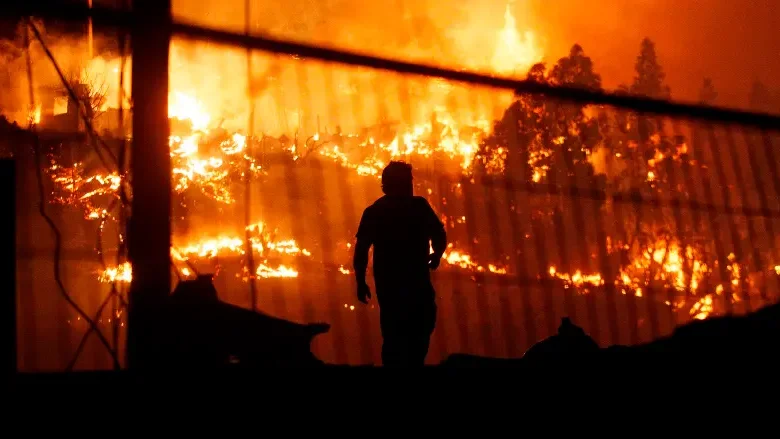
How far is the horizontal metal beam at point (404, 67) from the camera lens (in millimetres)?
2801

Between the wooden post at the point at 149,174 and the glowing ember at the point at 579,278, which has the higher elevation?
the wooden post at the point at 149,174

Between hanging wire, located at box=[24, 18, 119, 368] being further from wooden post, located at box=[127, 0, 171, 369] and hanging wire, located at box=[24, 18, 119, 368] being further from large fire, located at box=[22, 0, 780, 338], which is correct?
wooden post, located at box=[127, 0, 171, 369]

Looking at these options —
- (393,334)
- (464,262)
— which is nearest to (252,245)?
(393,334)

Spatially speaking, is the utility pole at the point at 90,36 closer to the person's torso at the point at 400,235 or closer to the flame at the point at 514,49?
the person's torso at the point at 400,235

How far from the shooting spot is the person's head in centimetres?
423

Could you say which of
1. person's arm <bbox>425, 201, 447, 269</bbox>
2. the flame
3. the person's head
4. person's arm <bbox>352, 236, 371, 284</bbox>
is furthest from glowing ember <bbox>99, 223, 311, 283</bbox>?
the flame

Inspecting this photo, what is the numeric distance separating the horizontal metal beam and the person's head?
0.72 metres

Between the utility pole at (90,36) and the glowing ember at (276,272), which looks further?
the glowing ember at (276,272)

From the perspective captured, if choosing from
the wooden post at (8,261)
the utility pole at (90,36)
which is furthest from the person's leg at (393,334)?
the wooden post at (8,261)

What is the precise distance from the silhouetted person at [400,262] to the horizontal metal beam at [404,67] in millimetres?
767

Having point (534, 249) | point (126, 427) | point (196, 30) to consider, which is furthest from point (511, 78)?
point (126, 427)

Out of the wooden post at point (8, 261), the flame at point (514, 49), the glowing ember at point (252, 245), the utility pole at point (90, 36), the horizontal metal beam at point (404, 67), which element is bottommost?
the wooden post at point (8, 261)

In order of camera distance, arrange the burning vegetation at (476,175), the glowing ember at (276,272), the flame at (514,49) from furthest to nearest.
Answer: the flame at (514,49), the glowing ember at (276,272), the burning vegetation at (476,175)

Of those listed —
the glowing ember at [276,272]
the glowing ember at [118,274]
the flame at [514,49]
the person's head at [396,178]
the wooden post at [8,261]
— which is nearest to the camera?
the wooden post at [8,261]
